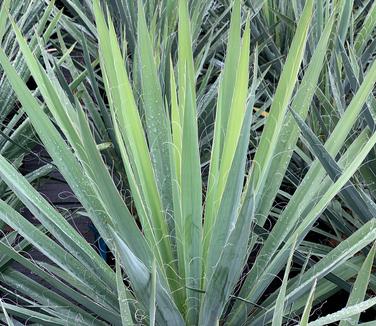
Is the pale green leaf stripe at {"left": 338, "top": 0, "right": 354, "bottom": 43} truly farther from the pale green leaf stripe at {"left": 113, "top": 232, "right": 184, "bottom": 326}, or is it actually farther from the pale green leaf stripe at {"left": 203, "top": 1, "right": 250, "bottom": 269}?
the pale green leaf stripe at {"left": 113, "top": 232, "right": 184, "bottom": 326}

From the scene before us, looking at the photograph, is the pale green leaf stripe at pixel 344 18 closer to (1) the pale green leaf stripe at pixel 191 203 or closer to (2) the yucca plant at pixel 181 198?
(2) the yucca plant at pixel 181 198

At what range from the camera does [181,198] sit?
0.84 m

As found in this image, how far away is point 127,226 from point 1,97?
70 cm

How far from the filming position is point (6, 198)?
4.52ft

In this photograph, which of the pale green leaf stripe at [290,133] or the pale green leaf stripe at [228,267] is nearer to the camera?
the pale green leaf stripe at [228,267]

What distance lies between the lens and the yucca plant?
831mm

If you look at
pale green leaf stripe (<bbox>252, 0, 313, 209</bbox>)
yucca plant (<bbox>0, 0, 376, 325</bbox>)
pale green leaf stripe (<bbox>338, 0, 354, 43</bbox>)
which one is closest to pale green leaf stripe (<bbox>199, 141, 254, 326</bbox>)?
yucca plant (<bbox>0, 0, 376, 325</bbox>)

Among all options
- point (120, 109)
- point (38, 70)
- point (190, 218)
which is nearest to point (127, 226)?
point (190, 218)

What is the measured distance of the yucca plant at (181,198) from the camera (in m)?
0.83

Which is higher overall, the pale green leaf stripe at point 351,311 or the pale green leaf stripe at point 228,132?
the pale green leaf stripe at point 228,132

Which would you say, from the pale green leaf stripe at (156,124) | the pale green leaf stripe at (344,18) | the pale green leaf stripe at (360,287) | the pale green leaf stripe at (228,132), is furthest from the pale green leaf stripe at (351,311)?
the pale green leaf stripe at (344,18)

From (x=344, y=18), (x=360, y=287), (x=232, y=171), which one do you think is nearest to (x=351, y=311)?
(x=360, y=287)

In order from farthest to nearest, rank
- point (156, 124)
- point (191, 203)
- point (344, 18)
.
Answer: point (344, 18) < point (156, 124) < point (191, 203)

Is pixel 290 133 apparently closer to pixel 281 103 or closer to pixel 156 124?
pixel 281 103
